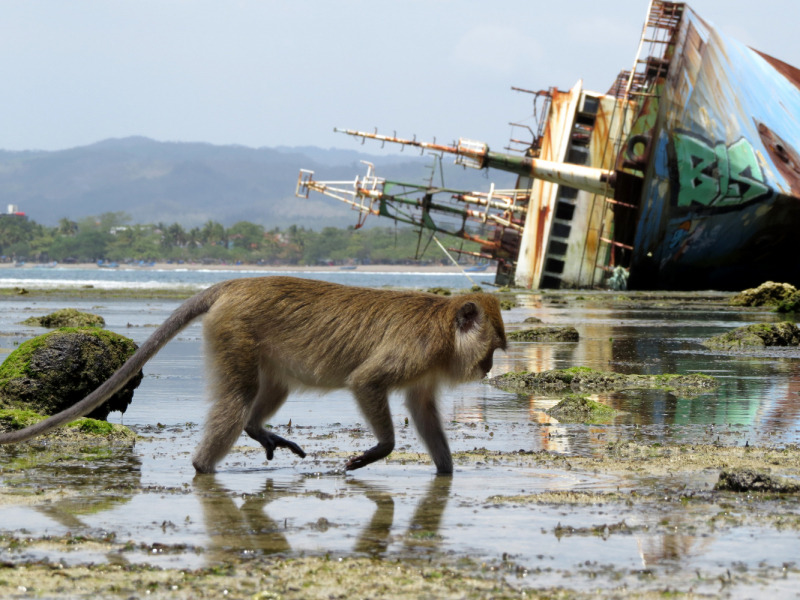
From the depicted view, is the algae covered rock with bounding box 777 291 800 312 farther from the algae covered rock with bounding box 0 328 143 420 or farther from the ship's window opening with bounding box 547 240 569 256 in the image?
the algae covered rock with bounding box 0 328 143 420

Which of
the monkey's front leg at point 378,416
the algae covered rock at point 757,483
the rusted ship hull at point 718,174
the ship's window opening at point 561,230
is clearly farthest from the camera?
the ship's window opening at point 561,230

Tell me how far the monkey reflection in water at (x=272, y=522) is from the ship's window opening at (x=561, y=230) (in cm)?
4004

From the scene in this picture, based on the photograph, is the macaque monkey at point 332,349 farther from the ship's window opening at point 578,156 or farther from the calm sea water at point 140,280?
the ship's window opening at point 578,156

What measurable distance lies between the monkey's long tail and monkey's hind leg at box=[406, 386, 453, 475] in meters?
1.55

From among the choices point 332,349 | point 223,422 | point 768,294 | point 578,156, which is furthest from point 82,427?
point 578,156

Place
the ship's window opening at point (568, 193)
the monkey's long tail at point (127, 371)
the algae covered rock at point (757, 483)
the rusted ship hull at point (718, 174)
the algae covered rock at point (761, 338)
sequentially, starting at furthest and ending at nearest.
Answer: the ship's window opening at point (568, 193) < the rusted ship hull at point (718, 174) < the algae covered rock at point (761, 338) < the monkey's long tail at point (127, 371) < the algae covered rock at point (757, 483)

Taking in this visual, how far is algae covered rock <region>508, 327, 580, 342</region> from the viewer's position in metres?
16.9

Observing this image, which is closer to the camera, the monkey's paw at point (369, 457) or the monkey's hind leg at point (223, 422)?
the monkey's paw at point (369, 457)

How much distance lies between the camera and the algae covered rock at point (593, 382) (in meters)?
10.4

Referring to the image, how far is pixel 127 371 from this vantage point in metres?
6.41

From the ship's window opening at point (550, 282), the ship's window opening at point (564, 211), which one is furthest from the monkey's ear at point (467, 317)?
the ship's window opening at point (550, 282)

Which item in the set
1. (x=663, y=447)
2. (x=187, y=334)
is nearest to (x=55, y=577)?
(x=663, y=447)

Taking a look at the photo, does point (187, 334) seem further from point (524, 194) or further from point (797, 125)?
point (524, 194)

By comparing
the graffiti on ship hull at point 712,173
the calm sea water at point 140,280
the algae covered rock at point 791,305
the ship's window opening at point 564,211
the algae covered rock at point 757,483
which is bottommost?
the calm sea water at point 140,280
